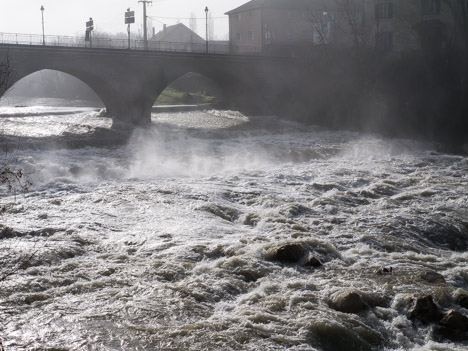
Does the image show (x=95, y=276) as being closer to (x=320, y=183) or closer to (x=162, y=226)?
(x=162, y=226)

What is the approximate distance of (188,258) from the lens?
39.4 ft

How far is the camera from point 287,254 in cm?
1194

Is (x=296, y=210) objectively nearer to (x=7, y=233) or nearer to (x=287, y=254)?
(x=287, y=254)

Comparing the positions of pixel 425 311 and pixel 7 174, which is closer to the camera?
pixel 425 311

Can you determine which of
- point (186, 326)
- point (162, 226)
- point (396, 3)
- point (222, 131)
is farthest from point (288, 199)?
point (396, 3)

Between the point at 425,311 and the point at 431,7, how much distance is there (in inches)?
1570

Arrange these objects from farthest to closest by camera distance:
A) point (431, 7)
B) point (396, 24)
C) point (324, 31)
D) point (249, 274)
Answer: point (324, 31)
point (396, 24)
point (431, 7)
point (249, 274)

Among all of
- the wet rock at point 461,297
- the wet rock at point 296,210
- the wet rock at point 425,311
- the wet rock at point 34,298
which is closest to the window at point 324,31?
the wet rock at point 296,210

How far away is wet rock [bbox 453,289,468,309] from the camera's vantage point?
9922mm

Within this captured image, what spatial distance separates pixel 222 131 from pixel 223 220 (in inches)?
858

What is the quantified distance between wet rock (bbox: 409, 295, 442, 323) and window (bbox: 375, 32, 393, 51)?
39977 mm

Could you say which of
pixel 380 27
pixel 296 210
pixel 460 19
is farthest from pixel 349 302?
pixel 380 27

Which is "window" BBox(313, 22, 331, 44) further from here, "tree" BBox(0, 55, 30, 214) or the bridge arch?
"tree" BBox(0, 55, 30, 214)

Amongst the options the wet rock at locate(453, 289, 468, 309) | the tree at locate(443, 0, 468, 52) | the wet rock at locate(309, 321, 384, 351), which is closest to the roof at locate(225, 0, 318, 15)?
the tree at locate(443, 0, 468, 52)
